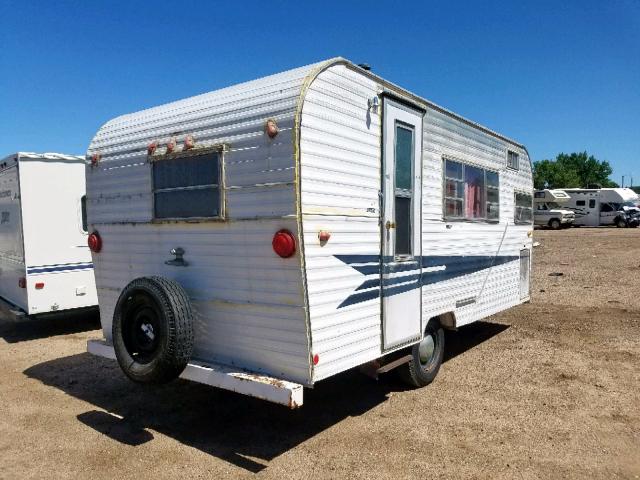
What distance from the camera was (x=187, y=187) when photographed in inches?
201

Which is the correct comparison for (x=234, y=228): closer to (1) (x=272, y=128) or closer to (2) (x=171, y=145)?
(1) (x=272, y=128)

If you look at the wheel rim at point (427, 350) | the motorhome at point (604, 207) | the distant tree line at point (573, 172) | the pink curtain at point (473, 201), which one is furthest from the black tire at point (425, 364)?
the distant tree line at point (573, 172)

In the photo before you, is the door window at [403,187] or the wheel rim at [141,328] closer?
the wheel rim at [141,328]

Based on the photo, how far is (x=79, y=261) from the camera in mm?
9273

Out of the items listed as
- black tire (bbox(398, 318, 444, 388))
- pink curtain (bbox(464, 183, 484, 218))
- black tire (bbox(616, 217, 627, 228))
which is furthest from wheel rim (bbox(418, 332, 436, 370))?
black tire (bbox(616, 217, 627, 228))

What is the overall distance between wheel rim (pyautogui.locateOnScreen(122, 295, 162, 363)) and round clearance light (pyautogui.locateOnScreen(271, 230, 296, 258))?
1.31m

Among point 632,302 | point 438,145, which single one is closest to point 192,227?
point 438,145

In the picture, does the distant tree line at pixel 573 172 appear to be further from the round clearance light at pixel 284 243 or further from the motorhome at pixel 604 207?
the round clearance light at pixel 284 243

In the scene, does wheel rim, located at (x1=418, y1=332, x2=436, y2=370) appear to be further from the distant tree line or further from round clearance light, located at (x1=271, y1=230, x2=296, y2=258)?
the distant tree line

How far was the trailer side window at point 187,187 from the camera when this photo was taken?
4910mm

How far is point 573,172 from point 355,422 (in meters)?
90.5

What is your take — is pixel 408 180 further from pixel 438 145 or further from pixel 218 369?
pixel 218 369

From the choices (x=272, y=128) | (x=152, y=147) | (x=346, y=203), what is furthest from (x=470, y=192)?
(x=152, y=147)

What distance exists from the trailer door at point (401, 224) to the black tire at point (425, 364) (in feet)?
1.07
